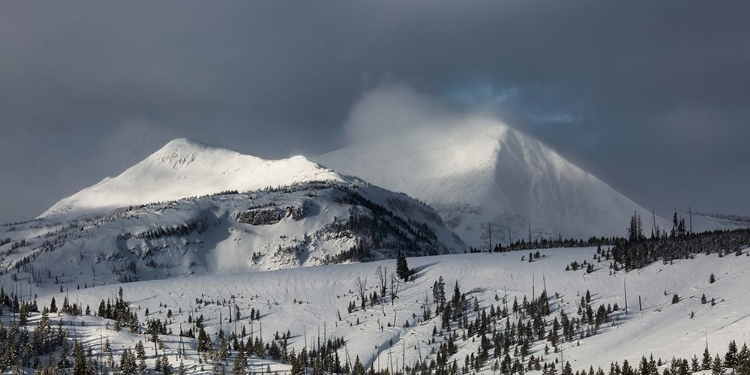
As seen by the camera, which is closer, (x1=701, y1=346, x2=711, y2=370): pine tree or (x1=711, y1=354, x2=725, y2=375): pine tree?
(x1=711, y1=354, x2=725, y2=375): pine tree

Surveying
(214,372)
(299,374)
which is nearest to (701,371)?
(299,374)

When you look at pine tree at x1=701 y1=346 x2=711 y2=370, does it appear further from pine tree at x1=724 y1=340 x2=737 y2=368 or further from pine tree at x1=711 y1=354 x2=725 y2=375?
pine tree at x1=724 y1=340 x2=737 y2=368

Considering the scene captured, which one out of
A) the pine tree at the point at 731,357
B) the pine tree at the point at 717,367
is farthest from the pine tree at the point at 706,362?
the pine tree at the point at 731,357

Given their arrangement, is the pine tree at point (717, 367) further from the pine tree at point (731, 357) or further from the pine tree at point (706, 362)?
the pine tree at point (706, 362)

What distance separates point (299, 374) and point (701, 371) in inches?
3476

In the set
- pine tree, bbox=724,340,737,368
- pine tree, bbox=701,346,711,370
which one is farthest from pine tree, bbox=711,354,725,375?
pine tree, bbox=701,346,711,370

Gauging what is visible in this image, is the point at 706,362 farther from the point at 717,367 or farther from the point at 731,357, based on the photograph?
the point at 717,367

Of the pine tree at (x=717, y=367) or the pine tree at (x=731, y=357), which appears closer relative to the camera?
the pine tree at (x=717, y=367)

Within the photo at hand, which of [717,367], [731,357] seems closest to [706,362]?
[731,357]

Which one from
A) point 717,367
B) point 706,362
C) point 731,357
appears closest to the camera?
point 717,367

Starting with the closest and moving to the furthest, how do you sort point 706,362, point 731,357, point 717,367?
point 717,367 < point 731,357 < point 706,362

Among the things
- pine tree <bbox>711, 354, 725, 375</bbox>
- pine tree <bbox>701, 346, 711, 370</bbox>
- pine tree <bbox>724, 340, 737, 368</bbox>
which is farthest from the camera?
pine tree <bbox>701, 346, 711, 370</bbox>

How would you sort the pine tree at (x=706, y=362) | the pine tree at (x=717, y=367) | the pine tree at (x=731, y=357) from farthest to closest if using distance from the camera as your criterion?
1. the pine tree at (x=706, y=362)
2. the pine tree at (x=731, y=357)
3. the pine tree at (x=717, y=367)

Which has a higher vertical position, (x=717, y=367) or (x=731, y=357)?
(x=731, y=357)
